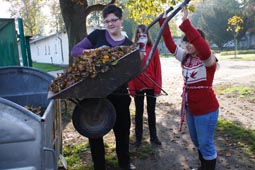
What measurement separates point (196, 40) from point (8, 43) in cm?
454

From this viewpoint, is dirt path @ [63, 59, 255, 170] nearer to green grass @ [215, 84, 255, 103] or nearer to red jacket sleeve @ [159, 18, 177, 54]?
green grass @ [215, 84, 255, 103]

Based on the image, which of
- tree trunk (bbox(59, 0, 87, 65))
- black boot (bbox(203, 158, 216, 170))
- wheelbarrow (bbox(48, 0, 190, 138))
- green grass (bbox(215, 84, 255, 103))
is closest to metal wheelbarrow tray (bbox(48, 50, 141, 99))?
wheelbarrow (bbox(48, 0, 190, 138))

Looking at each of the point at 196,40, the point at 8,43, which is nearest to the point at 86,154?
the point at 196,40

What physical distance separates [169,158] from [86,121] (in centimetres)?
198

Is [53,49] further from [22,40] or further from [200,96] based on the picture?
[200,96]

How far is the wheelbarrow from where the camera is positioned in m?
2.86

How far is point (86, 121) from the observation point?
3.19 metres

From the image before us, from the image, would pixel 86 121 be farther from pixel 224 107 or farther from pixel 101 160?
pixel 224 107

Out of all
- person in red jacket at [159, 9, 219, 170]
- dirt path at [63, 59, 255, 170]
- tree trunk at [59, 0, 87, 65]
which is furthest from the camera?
tree trunk at [59, 0, 87, 65]

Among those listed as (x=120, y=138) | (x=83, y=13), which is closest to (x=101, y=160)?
(x=120, y=138)

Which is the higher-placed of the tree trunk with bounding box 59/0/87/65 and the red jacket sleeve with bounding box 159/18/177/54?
the tree trunk with bounding box 59/0/87/65

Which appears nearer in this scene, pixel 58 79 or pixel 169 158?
pixel 58 79

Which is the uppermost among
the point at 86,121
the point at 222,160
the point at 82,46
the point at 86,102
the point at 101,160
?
the point at 82,46

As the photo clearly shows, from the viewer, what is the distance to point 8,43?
638cm
